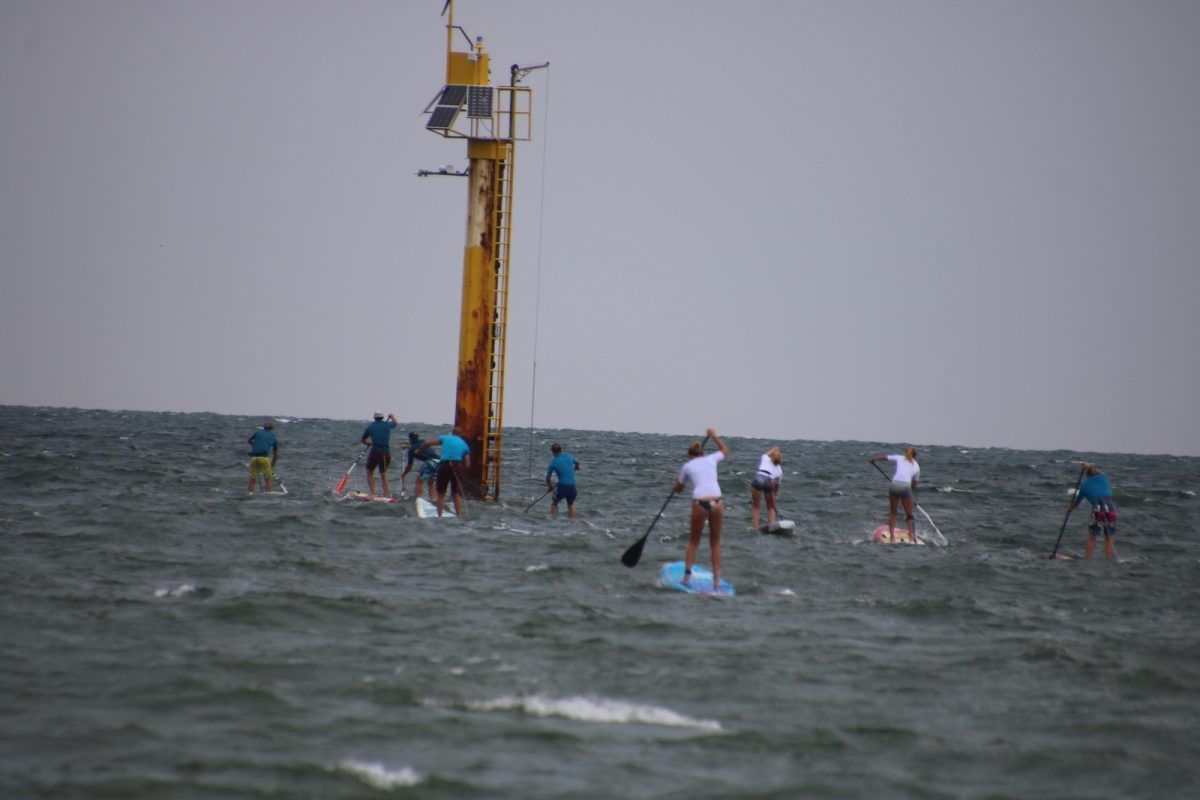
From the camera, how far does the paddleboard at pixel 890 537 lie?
23625mm

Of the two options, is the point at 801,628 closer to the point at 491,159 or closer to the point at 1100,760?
the point at 1100,760

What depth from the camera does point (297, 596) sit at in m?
13.7

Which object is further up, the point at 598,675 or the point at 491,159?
A: the point at 491,159

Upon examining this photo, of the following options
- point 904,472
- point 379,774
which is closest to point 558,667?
point 379,774

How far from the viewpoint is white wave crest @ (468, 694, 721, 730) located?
9289 mm

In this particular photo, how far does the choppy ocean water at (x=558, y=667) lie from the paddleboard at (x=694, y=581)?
1.22ft

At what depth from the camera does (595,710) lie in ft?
31.3

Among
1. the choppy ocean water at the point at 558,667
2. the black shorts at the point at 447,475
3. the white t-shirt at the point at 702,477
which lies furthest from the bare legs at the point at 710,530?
the black shorts at the point at 447,475

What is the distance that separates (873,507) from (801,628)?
21.8 meters

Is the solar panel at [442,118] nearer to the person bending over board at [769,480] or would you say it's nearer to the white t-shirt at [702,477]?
the person bending over board at [769,480]

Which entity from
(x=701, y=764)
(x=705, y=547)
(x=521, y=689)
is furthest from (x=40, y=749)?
(x=705, y=547)

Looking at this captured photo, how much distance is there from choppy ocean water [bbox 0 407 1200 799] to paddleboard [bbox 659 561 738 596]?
14.6 inches

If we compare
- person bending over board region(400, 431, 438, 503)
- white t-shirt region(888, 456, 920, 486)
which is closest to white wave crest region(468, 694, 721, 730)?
white t-shirt region(888, 456, 920, 486)

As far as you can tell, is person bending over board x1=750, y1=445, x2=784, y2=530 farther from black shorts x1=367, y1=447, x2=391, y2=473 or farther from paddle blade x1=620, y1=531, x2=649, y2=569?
black shorts x1=367, y1=447, x2=391, y2=473
